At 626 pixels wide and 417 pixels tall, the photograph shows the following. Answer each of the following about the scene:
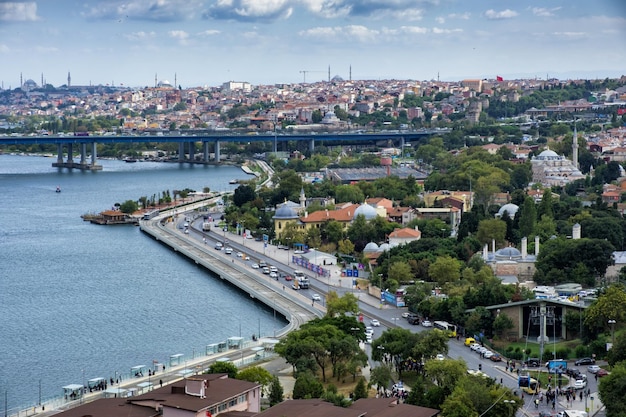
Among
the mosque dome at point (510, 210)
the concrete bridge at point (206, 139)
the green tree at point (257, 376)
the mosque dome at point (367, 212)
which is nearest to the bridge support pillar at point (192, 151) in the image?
the concrete bridge at point (206, 139)

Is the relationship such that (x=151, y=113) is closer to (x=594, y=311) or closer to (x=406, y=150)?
(x=406, y=150)

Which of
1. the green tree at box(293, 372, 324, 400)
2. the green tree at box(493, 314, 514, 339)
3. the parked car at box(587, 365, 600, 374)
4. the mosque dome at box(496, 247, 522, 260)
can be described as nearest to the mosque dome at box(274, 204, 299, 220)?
the mosque dome at box(496, 247, 522, 260)

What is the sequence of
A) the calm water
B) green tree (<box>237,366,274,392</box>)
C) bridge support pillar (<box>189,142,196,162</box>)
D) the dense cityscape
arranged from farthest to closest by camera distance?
bridge support pillar (<box>189,142,196,162</box>), the calm water, the dense cityscape, green tree (<box>237,366,274,392</box>)

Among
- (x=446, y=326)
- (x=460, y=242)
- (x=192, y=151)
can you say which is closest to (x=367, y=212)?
(x=460, y=242)

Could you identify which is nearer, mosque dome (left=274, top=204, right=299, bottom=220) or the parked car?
the parked car

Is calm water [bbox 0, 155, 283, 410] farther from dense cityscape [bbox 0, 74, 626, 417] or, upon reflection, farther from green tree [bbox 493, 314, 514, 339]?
green tree [bbox 493, 314, 514, 339]

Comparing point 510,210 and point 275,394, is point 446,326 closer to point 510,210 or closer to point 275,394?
point 275,394
